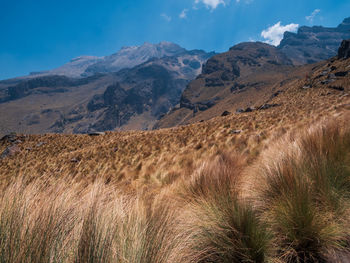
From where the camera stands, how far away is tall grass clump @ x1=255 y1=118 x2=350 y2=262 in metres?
1.37

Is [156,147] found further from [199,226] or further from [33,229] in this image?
[33,229]

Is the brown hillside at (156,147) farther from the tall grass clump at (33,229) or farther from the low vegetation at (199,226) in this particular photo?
the tall grass clump at (33,229)

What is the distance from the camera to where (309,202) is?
4.77ft

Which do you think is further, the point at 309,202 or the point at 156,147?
the point at 156,147

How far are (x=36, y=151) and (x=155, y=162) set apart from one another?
1633 cm

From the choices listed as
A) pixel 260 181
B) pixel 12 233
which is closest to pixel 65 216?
pixel 12 233

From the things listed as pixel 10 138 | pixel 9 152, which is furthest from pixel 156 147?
pixel 10 138

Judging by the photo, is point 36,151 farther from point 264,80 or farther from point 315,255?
point 264,80

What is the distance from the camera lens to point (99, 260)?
3.40 feet

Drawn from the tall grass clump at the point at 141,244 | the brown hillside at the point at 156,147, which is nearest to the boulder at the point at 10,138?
the brown hillside at the point at 156,147

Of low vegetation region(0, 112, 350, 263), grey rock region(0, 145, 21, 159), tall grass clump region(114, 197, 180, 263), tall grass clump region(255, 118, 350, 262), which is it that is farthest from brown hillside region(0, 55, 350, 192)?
tall grass clump region(114, 197, 180, 263)

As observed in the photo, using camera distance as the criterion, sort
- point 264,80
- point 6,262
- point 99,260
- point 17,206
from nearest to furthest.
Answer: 1. point 6,262
2. point 99,260
3. point 17,206
4. point 264,80

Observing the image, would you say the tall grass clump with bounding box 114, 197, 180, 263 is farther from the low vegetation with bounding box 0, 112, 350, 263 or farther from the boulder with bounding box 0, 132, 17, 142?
the boulder with bounding box 0, 132, 17, 142

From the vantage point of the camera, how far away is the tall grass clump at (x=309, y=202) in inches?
53.9
